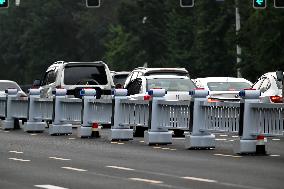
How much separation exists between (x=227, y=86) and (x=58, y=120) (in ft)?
20.1

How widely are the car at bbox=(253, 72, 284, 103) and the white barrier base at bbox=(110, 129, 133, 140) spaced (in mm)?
5756

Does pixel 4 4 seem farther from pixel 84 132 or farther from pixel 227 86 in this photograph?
pixel 84 132

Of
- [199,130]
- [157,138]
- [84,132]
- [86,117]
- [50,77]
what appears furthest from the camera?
[50,77]

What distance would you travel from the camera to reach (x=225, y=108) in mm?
23203

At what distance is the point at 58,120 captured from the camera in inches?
1243

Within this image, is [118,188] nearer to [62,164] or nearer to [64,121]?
[62,164]

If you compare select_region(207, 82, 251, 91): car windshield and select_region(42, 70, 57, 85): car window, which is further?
select_region(42, 70, 57, 85): car window

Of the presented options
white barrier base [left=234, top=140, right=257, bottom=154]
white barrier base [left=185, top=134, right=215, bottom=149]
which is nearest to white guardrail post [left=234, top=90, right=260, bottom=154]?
white barrier base [left=234, top=140, right=257, bottom=154]

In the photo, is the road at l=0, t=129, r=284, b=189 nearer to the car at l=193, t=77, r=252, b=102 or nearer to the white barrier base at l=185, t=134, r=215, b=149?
the white barrier base at l=185, t=134, r=215, b=149

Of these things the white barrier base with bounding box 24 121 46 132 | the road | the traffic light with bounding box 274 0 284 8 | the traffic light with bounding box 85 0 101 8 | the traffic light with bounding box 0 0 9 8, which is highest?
the traffic light with bounding box 85 0 101 8

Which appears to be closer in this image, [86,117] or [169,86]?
[86,117]

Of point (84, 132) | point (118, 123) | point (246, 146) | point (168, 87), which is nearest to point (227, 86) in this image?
point (168, 87)

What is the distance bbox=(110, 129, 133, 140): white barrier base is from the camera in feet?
90.6

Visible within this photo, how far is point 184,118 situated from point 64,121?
678 cm
